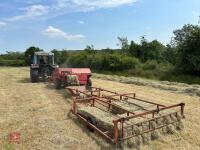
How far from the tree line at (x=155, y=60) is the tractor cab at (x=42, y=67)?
9.24 m

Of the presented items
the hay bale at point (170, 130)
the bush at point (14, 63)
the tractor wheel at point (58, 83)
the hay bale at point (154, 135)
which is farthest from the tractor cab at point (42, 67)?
the bush at point (14, 63)

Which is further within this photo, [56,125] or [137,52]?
[137,52]

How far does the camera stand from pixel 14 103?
11203mm

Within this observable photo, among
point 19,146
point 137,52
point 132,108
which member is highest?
point 137,52

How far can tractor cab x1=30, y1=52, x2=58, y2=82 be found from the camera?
60.7 ft

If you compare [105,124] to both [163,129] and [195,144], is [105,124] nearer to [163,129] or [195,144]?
[163,129]

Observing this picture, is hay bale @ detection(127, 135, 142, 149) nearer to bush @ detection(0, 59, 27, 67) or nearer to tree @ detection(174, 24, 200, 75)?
tree @ detection(174, 24, 200, 75)

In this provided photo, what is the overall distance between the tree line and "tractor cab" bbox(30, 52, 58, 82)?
9.24m

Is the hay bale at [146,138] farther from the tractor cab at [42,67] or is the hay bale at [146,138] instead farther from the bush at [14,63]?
the bush at [14,63]

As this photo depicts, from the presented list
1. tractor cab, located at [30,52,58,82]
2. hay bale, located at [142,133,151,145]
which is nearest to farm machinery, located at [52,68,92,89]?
tractor cab, located at [30,52,58,82]

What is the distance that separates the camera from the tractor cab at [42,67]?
1850cm

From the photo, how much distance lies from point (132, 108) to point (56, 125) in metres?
2.09

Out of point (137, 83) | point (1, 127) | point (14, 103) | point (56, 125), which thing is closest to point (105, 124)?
point (56, 125)

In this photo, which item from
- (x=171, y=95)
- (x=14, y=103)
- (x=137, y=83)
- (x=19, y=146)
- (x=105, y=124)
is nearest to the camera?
(x=19, y=146)
